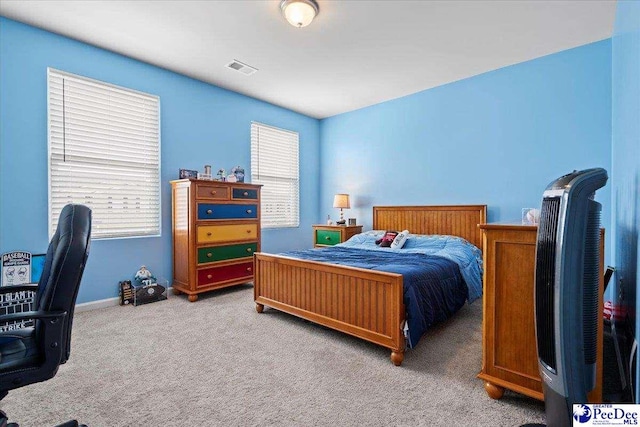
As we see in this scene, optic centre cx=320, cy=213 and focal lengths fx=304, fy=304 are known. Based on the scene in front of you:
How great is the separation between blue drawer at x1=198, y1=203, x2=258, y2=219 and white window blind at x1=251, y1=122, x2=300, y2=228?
72cm

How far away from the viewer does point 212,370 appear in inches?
78.5

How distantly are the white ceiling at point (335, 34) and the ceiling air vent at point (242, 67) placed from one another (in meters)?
0.08

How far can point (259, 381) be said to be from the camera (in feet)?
6.10

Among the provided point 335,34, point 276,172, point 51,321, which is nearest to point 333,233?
point 276,172

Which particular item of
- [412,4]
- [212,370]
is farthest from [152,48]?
[212,370]

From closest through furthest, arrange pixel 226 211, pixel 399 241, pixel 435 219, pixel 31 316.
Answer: pixel 31 316, pixel 399 241, pixel 226 211, pixel 435 219

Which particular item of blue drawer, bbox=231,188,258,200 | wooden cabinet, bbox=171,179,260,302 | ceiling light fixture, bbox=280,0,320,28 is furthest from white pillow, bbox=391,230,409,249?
ceiling light fixture, bbox=280,0,320,28

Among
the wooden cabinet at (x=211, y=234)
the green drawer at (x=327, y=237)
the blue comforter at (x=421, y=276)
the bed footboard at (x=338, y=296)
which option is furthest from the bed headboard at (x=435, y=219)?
the bed footboard at (x=338, y=296)

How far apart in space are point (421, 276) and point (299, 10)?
2358mm

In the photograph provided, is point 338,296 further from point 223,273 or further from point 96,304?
point 96,304

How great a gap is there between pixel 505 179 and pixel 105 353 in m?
4.38

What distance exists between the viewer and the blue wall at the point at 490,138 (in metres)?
3.19

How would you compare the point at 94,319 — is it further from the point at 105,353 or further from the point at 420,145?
the point at 420,145

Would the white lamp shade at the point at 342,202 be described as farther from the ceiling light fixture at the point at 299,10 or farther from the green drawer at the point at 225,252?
the ceiling light fixture at the point at 299,10
